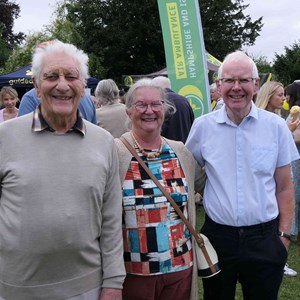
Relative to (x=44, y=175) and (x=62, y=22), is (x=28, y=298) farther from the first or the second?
(x=62, y=22)

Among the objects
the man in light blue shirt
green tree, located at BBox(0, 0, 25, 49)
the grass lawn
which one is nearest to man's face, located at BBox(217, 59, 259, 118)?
the man in light blue shirt

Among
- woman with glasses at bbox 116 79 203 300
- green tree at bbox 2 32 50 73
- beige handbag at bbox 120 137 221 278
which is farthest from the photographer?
green tree at bbox 2 32 50 73

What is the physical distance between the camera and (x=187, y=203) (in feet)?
7.66

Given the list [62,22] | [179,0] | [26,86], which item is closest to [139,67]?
[62,22]

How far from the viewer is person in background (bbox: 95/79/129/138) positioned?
5242mm

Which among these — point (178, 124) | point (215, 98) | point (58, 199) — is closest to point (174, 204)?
point (58, 199)

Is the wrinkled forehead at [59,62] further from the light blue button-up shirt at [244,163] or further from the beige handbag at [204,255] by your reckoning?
the light blue button-up shirt at [244,163]

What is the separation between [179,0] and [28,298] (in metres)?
6.05

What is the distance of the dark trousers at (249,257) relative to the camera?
2.39 meters

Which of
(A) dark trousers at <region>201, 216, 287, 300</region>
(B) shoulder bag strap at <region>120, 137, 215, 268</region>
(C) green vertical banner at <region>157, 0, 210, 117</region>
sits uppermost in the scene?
(C) green vertical banner at <region>157, 0, 210, 117</region>

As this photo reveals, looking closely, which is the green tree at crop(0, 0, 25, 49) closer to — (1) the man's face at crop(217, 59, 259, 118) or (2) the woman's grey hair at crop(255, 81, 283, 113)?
(2) the woman's grey hair at crop(255, 81, 283, 113)

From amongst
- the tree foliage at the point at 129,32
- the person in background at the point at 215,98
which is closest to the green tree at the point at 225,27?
the tree foliage at the point at 129,32

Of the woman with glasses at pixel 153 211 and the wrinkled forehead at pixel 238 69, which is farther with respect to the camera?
the wrinkled forehead at pixel 238 69

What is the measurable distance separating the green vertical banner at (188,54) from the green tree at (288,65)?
25179mm
